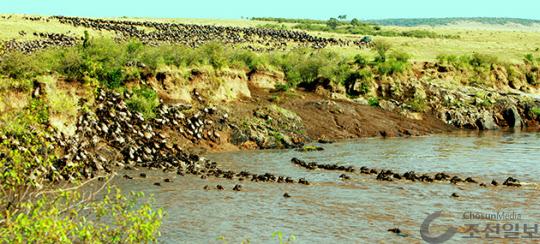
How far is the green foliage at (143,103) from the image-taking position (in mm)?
38938

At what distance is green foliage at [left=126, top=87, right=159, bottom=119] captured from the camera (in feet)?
128

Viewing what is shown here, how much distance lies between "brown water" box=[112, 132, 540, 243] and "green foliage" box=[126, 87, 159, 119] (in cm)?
438

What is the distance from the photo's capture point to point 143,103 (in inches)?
1538

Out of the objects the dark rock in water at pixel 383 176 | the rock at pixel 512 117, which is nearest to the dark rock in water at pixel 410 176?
the dark rock in water at pixel 383 176

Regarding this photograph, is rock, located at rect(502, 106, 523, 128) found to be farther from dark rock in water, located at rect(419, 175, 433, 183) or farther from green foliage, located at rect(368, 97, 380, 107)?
dark rock in water, located at rect(419, 175, 433, 183)

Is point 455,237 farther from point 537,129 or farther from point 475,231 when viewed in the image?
point 537,129

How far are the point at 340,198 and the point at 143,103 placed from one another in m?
15.2

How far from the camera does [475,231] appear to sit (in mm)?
22047

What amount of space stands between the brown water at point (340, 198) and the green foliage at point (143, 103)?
4378 mm

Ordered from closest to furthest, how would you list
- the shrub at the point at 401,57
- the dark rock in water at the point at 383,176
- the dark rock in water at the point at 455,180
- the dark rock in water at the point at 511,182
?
the dark rock in water at the point at 511,182 < the dark rock in water at the point at 455,180 < the dark rock in water at the point at 383,176 < the shrub at the point at 401,57

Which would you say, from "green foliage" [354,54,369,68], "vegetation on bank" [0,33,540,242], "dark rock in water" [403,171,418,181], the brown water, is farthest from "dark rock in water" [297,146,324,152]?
"green foliage" [354,54,369,68]

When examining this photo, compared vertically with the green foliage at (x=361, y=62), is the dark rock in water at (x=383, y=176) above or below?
below
